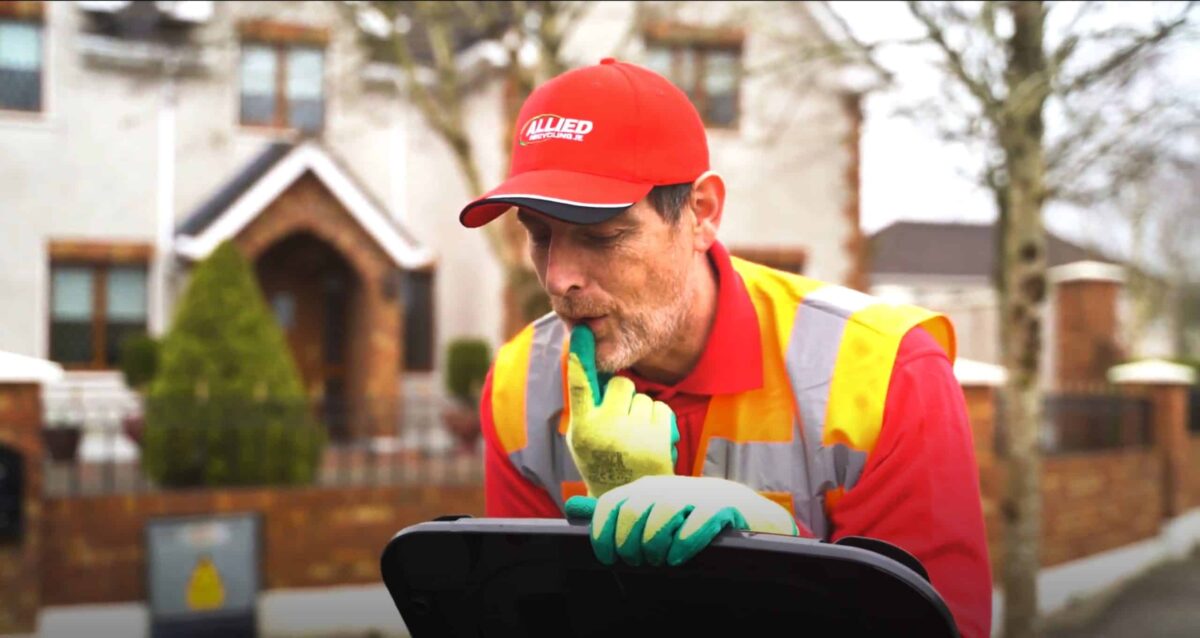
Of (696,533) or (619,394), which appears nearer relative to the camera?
(696,533)

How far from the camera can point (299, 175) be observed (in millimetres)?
12234

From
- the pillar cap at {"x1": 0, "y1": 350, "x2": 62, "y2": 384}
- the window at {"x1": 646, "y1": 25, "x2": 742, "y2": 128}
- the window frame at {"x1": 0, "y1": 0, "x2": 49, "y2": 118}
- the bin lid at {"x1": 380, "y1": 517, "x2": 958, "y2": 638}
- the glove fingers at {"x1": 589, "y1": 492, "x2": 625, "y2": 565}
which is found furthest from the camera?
the window at {"x1": 646, "y1": 25, "x2": 742, "y2": 128}

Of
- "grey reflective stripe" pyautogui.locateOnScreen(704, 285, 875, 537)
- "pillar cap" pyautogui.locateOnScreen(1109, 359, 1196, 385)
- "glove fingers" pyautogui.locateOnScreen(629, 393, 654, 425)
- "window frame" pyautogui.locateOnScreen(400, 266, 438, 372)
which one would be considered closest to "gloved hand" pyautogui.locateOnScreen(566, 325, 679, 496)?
"glove fingers" pyautogui.locateOnScreen(629, 393, 654, 425)

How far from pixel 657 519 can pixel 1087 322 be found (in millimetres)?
12843

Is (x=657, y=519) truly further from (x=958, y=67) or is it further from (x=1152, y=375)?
(x=1152, y=375)

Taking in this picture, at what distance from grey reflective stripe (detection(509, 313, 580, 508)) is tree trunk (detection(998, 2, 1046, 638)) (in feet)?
14.1

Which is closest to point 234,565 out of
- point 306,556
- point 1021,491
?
point 306,556

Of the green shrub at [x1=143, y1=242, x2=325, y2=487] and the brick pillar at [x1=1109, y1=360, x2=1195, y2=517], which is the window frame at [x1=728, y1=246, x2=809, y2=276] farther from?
the green shrub at [x1=143, y1=242, x2=325, y2=487]

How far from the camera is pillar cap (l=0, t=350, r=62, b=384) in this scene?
239 inches

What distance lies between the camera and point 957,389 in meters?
1.83

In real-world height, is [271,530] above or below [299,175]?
below

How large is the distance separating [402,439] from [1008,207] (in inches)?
179

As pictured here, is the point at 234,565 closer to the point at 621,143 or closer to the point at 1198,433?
the point at 621,143

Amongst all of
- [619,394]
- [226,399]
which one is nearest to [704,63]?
[226,399]
